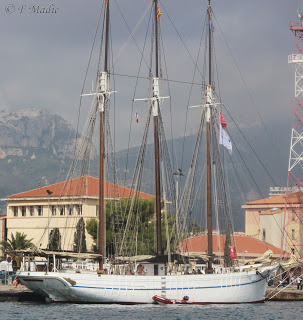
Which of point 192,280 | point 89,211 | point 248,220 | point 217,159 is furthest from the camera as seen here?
point 248,220

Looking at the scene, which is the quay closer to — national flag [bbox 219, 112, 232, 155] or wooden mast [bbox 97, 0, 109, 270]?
wooden mast [bbox 97, 0, 109, 270]

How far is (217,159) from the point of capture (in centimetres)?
7838

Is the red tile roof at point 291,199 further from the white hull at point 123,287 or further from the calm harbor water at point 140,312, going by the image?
the calm harbor water at point 140,312

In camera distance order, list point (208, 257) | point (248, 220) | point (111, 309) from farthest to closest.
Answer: point (248, 220) → point (208, 257) → point (111, 309)

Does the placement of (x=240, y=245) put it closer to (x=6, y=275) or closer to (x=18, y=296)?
(x=6, y=275)

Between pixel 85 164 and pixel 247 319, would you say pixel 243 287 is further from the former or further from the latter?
pixel 85 164

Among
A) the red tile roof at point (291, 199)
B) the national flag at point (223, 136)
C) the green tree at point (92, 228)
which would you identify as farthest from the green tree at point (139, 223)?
the national flag at point (223, 136)

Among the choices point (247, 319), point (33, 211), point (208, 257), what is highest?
point (33, 211)

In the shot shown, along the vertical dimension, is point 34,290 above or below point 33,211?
below

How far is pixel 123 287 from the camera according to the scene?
66.8m

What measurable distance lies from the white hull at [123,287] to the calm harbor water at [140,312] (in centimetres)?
125

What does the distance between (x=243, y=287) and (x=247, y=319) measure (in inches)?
488

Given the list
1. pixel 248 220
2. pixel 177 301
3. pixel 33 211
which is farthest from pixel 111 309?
pixel 248 220

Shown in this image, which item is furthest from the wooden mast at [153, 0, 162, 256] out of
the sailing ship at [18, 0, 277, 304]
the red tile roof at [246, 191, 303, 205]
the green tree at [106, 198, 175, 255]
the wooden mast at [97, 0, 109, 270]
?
the red tile roof at [246, 191, 303, 205]
